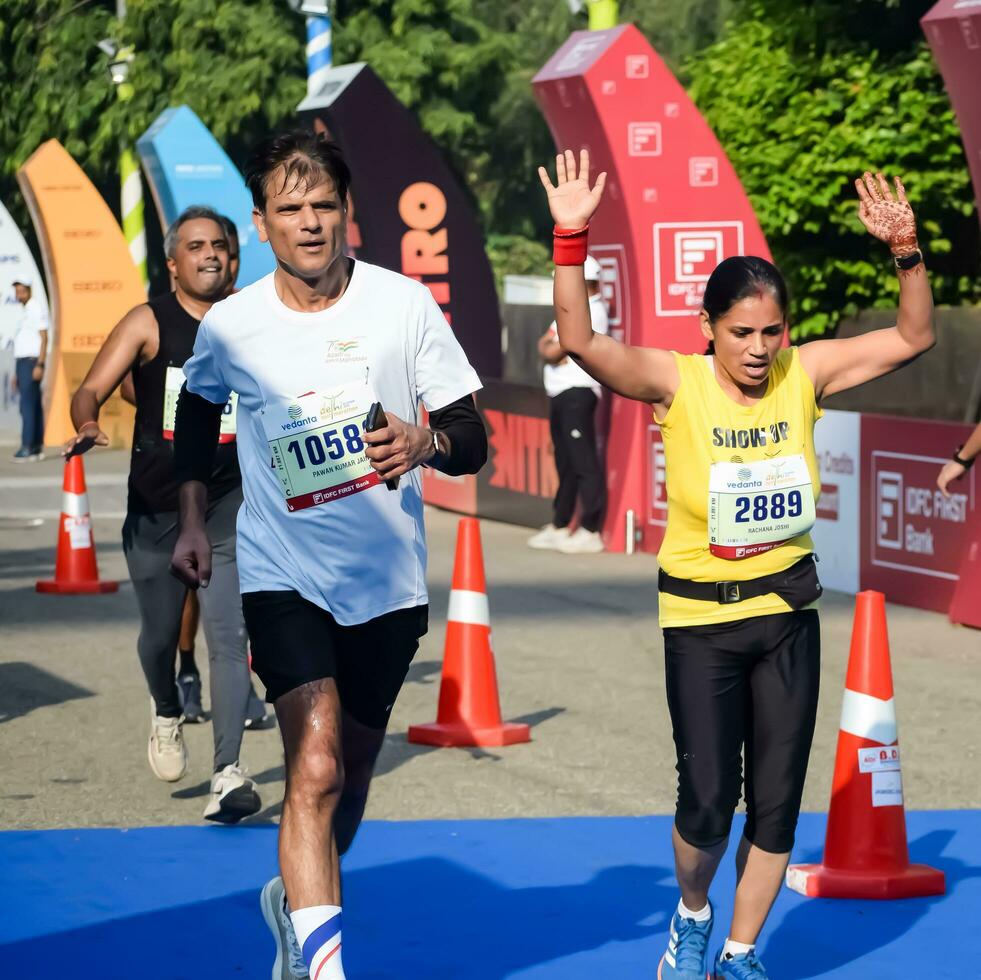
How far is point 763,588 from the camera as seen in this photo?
15.8 feet

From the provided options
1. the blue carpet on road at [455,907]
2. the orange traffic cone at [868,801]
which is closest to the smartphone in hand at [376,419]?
the blue carpet on road at [455,907]

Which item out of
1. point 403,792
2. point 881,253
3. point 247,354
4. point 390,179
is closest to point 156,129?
point 390,179

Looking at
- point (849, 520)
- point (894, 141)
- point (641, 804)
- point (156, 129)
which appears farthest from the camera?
point (156, 129)

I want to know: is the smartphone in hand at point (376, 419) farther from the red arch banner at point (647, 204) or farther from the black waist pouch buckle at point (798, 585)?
the red arch banner at point (647, 204)

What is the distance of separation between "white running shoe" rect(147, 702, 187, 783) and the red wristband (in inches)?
122

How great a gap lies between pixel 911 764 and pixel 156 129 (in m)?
18.7

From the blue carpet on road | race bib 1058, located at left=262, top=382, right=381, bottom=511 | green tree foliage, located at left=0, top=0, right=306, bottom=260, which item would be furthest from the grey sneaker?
green tree foliage, located at left=0, top=0, right=306, bottom=260

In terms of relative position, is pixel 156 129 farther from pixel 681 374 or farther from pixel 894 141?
pixel 681 374

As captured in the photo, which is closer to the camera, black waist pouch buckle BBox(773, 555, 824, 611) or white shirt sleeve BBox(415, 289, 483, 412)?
white shirt sleeve BBox(415, 289, 483, 412)

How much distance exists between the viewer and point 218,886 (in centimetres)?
601

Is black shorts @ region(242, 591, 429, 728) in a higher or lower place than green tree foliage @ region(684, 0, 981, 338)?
lower

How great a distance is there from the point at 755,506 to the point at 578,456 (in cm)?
963

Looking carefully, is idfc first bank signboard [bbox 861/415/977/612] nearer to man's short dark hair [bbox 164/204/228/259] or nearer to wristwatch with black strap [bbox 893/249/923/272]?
man's short dark hair [bbox 164/204/228/259]

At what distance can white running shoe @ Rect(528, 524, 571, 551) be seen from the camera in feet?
48.8
